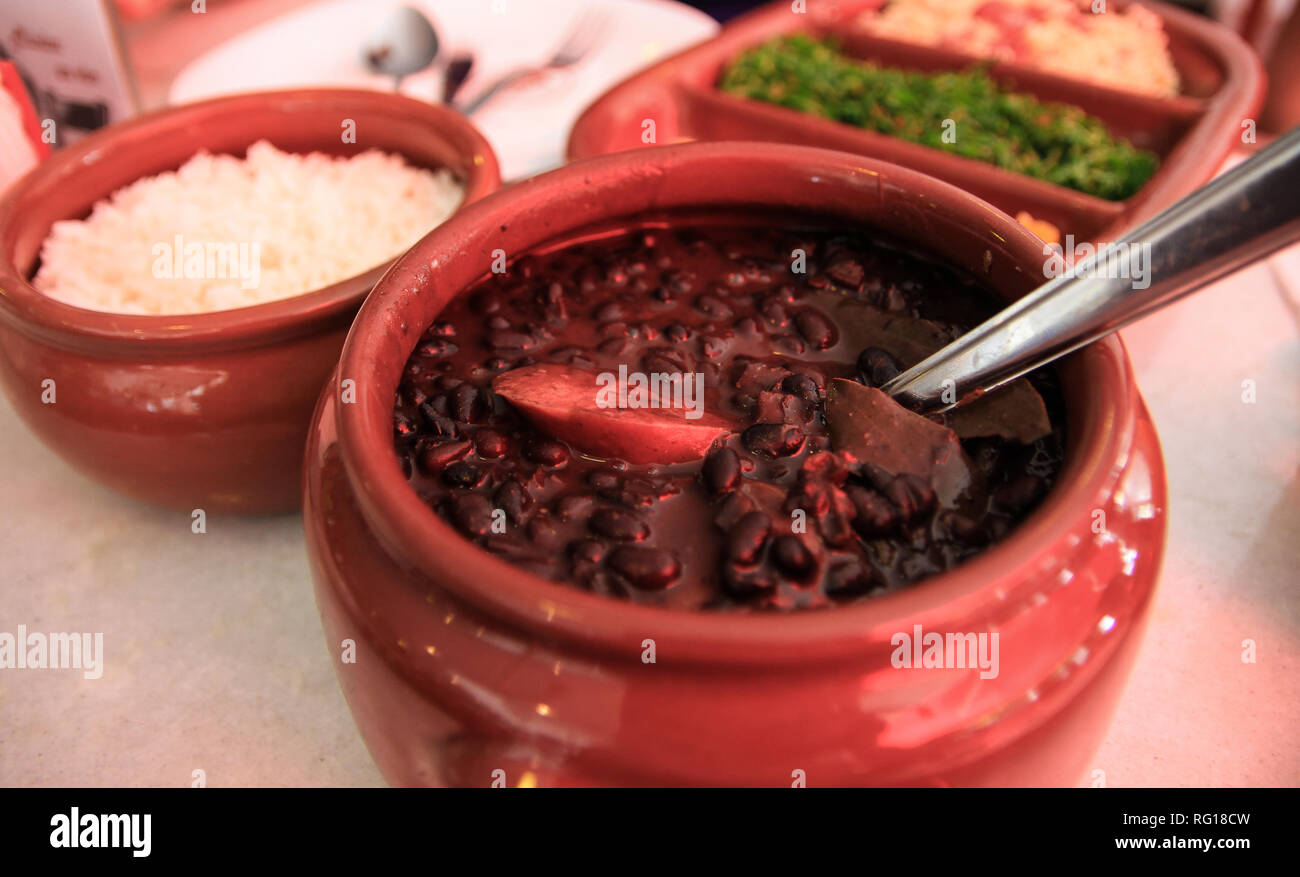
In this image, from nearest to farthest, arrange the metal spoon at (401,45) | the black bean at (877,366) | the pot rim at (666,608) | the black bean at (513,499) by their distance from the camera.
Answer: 1. the pot rim at (666,608)
2. the black bean at (513,499)
3. the black bean at (877,366)
4. the metal spoon at (401,45)

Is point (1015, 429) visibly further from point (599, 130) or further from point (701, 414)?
point (599, 130)

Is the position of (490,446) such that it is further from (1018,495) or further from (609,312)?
(1018,495)

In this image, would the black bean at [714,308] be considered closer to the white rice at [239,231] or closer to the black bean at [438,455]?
the black bean at [438,455]

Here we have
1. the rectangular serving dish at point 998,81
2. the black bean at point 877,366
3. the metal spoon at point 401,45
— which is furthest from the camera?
the metal spoon at point 401,45

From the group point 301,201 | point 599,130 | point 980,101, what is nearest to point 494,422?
point 301,201

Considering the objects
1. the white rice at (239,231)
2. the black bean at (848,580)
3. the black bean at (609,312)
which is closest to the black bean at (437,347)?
the black bean at (609,312)
